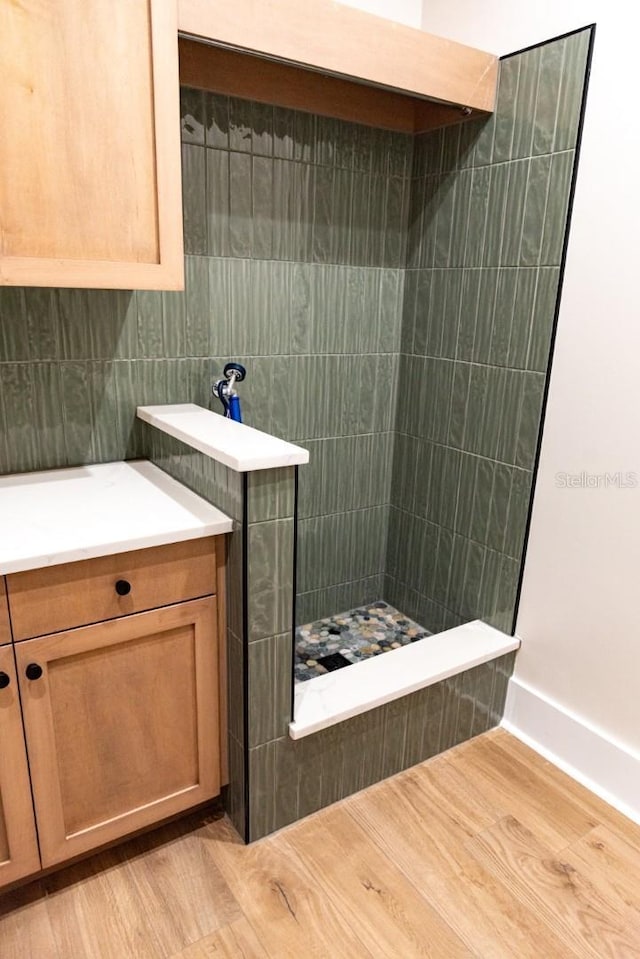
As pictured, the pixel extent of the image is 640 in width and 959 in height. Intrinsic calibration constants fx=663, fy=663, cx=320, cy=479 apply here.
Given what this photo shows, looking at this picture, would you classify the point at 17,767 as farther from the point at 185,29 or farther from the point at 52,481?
the point at 185,29

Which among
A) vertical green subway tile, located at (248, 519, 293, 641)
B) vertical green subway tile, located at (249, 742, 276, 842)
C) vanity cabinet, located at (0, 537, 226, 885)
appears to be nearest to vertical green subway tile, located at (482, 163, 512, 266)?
vertical green subway tile, located at (248, 519, 293, 641)

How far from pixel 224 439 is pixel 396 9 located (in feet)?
5.19

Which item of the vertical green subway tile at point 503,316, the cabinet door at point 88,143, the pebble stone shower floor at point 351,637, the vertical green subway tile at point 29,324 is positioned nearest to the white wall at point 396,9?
the vertical green subway tile at point 503,316

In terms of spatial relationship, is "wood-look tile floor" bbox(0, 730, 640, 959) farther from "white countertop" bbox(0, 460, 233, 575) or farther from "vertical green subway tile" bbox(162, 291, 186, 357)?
"vertical green subway tile" bbox(162, 291, 186, 357)

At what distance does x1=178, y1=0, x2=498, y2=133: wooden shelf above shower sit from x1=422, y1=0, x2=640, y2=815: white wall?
196 mm

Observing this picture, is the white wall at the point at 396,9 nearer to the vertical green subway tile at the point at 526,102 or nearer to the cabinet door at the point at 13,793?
the vertical green subway tile at the point at 526,102

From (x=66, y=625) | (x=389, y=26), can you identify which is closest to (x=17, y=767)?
(x=66, y=625)

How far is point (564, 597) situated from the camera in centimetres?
189

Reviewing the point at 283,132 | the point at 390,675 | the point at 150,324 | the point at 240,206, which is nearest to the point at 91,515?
the point at 150,324

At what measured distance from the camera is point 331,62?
160cm

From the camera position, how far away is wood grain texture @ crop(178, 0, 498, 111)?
1.45 m

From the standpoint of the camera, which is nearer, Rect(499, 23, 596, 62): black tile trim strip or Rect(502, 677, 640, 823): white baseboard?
Rect(499, 23, 596, 62): black tile trim strip

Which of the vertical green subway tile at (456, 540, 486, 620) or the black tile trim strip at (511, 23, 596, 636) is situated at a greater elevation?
the black tile trim strip at (511, 23, 596, 636)

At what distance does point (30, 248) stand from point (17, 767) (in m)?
1.04
